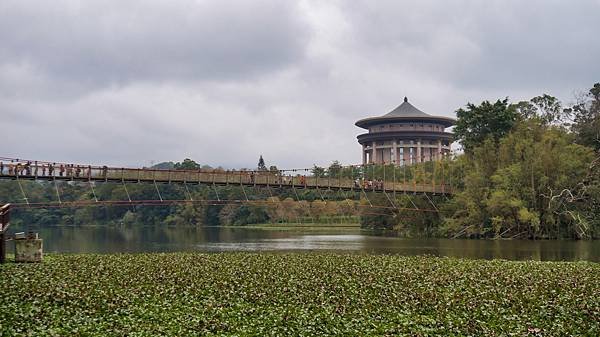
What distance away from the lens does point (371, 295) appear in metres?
15.8

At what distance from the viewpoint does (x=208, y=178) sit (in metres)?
46.5

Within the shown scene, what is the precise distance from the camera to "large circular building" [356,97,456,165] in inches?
4781

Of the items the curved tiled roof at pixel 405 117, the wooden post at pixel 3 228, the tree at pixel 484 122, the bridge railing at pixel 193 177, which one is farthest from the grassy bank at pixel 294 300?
the curved tiled roof at pixel 405 117

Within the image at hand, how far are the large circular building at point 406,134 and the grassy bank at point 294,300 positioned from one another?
100762mm

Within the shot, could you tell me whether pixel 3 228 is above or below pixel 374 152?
below

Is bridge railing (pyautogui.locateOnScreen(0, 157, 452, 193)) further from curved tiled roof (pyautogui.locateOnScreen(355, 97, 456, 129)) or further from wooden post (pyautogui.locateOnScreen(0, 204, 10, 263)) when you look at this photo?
curved tiled roof (pyautogui.locateOnScreen(355, 97, 456, 129))

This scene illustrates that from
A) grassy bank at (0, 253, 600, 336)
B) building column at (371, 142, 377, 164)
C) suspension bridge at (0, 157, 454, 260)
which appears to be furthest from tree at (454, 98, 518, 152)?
building column at (371, 142, 377, 164)

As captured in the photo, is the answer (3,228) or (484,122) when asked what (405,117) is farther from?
(3,228)

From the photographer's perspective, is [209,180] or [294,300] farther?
[209,180]

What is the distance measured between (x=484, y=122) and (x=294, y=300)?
152 feet

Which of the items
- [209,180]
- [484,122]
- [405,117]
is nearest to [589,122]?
Result: [484,122]

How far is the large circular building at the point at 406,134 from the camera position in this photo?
398ft

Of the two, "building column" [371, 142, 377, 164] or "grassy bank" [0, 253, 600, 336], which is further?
"building column" [371, 142, 377, 164]

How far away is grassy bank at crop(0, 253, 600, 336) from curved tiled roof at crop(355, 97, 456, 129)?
100417mm
